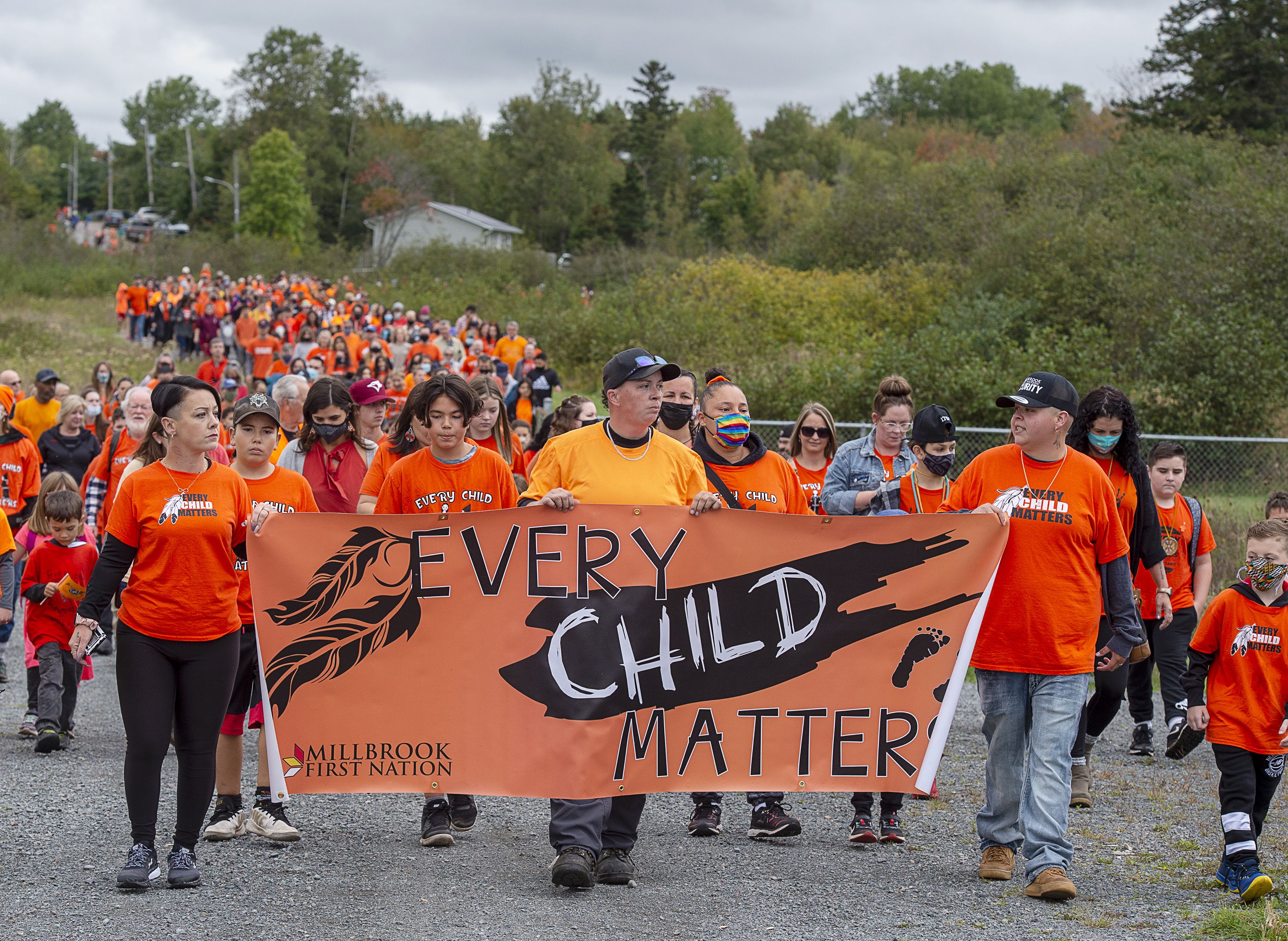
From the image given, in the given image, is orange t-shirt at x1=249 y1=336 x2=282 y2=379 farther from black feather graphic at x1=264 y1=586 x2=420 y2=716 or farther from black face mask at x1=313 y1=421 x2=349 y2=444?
black feather graphic at x1=264 y1=586 x2=420 y2=716

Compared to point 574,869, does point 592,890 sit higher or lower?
lower

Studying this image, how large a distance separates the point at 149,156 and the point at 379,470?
336 ft

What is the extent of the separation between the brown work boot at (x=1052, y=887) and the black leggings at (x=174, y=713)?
357 centimetres

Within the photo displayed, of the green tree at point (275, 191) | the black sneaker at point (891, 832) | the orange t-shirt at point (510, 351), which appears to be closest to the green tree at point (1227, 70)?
the orange t-shirt at point (510, 351)

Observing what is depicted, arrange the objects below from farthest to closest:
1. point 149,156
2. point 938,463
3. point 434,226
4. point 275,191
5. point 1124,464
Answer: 1. point 149,156
2. point 434,226
3. point 275,191
4. point 938,463
5. point 1124,464

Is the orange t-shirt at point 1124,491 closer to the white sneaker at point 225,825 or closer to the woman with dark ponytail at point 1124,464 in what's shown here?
the woman with dark ponytail at point 1124,464

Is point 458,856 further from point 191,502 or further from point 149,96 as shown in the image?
point 149,96

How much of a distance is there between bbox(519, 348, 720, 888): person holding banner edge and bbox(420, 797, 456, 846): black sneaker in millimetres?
567

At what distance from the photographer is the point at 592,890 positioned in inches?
207

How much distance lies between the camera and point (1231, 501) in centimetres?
→ 1270

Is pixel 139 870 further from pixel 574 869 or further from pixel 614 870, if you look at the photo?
pixel 614 870

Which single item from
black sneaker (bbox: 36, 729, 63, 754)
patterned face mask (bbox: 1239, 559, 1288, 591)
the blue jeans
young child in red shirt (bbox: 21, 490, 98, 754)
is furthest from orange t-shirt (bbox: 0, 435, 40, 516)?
patterned face mask (bbox: 1239, 559, 1288, 591)

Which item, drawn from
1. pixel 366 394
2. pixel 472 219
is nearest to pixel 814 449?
pixel 366 394

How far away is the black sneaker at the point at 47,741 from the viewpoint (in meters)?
7.61
